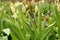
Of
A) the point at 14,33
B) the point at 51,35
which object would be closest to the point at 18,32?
the point at 14,33

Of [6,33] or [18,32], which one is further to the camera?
[6,33]

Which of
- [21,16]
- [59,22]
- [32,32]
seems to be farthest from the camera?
[21,16]

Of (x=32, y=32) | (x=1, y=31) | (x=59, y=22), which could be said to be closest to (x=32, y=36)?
(x=32, y=32)

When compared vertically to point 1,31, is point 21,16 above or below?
above

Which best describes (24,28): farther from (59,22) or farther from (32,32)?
(59,22)

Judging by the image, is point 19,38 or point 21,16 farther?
point 21,16

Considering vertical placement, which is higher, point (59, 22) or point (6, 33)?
point (59, 22)

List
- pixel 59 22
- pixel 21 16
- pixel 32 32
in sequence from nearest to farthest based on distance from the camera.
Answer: pixel 59 22
pixel 32 32
pixel 21 16

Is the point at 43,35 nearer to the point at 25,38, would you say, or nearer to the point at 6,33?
the point at 25,38
